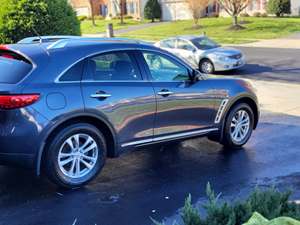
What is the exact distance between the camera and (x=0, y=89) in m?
5.14

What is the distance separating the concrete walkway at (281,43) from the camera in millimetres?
26500

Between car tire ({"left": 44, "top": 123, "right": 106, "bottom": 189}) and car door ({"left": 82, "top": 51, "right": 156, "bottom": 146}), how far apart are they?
26 centimetres

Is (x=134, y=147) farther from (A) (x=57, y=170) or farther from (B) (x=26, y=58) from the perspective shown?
(B) (x=26, y=58)

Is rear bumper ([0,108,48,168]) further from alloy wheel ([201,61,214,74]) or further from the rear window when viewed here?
alloy wheel ([201,61,214,74])

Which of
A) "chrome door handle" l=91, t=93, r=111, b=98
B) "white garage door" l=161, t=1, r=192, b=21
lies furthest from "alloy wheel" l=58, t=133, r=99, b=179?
"white garage door" l=161, t=1, r=192, b=21

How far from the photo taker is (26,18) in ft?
33.6

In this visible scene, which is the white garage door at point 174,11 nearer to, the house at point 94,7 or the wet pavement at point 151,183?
the house at point 94,7

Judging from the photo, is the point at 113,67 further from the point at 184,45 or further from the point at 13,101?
the point at 184,45

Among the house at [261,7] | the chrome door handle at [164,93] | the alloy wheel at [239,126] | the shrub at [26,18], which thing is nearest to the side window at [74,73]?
the chrome door handle at [164,93]

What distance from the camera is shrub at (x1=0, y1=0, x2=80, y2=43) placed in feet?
33.3

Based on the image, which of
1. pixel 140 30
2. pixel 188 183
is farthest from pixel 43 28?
pixel 140 30

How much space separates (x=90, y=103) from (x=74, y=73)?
39 centimetres

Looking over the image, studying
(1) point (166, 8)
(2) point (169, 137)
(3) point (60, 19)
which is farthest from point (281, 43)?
(1) point (166, 8)

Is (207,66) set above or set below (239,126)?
below
